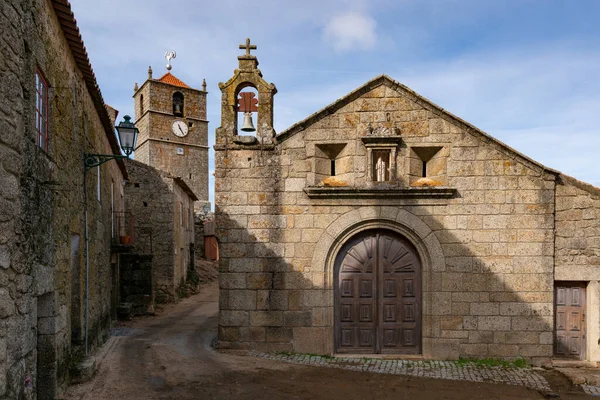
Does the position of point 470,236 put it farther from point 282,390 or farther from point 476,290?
point 282,390

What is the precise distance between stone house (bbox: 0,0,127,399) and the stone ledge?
413cm

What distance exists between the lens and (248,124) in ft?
30.4

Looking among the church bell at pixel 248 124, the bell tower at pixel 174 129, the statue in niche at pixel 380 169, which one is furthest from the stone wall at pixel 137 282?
A: the bell tower at pixel 174 129

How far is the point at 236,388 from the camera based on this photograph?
7082 mm

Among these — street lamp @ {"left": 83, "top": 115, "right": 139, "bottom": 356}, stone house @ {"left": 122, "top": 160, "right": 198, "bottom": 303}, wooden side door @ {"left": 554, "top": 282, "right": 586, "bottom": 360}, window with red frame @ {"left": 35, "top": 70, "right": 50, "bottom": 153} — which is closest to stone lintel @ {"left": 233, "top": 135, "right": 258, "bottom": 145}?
street lamp @ {"left": 83, "top": 115, "right": 139, "bottom": 356}

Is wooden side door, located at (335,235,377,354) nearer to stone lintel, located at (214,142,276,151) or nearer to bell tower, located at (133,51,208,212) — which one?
stone lintel, located at (214,142,276,151)

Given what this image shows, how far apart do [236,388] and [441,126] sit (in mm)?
5963

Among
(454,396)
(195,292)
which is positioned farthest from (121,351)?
(195,292)

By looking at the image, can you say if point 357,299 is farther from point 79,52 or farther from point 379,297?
point 79,52

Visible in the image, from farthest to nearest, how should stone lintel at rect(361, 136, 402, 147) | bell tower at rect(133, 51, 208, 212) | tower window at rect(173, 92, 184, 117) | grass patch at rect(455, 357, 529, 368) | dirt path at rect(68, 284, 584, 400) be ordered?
tower window at rect(173, 92, 184, 117) → bell tower at rect(133, 51, 208, 212) → stone lintel at rect(361, 136, 402, 147) → grass patch at rect(455, 357, 529, 368) → dirt path at rect(68, 284, 584, 400)

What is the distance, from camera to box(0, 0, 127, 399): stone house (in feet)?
11.6

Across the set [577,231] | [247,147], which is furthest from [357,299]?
[577,231]

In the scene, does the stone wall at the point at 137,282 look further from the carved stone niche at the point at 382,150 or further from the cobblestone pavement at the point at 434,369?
the carved stone niche at the point at 382,150

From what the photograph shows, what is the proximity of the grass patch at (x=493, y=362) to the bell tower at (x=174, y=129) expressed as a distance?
25159mm
